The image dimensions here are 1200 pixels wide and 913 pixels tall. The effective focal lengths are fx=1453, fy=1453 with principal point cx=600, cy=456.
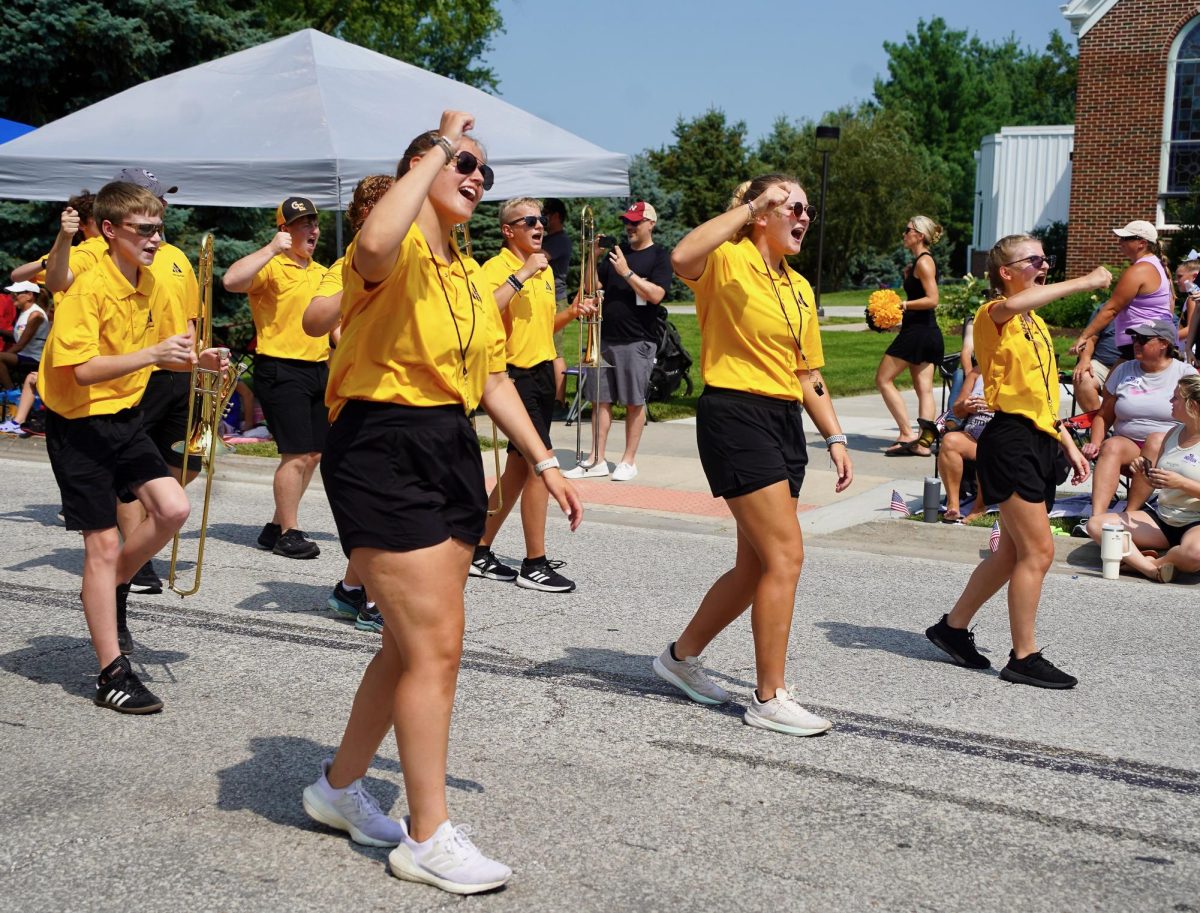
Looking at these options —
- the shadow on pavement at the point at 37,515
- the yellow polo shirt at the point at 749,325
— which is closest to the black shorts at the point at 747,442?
the yellow polo shirt at the point at 749,325

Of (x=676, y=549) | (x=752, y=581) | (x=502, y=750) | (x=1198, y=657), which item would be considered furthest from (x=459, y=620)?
(x=676, y=549)

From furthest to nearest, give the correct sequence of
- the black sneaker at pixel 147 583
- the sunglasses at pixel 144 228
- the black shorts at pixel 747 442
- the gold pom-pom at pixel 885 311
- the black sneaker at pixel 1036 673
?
1. the gold pom-pom at pixel 885 311
2. the black sneaker at pixel 147 583
3. the black sneaker at pixel 1036 673
4. the sunglasses at pixel 144 228
5. the black shorts at pixel 747 442

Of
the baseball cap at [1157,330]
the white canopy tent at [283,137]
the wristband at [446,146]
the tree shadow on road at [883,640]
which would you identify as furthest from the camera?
the white canopy tent at [283,137]

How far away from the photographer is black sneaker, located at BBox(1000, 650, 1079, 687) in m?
5.98

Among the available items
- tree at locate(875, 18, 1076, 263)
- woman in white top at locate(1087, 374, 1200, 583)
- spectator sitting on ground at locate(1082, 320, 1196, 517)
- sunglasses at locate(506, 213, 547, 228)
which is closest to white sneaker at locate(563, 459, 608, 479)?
spectator sitting on ground at locate(1082, 320, 1196, 517)

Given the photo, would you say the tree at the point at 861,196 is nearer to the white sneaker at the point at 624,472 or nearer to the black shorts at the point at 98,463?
the white sneaker at the point at 624,472

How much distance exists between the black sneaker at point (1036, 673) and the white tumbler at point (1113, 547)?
239 cm

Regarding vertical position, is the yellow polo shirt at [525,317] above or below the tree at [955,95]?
below

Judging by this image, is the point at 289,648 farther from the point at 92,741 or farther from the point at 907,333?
the point at 907,333

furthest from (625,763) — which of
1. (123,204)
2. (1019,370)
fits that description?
(123,204)

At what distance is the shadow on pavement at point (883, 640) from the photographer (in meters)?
6.61

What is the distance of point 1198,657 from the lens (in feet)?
21.6

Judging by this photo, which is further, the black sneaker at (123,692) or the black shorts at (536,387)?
the black shorts at (536,387)

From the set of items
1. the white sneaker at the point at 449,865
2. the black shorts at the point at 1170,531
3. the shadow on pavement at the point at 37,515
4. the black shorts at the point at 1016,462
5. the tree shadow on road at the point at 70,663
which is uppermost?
the black shorts at the point at 1016,462
